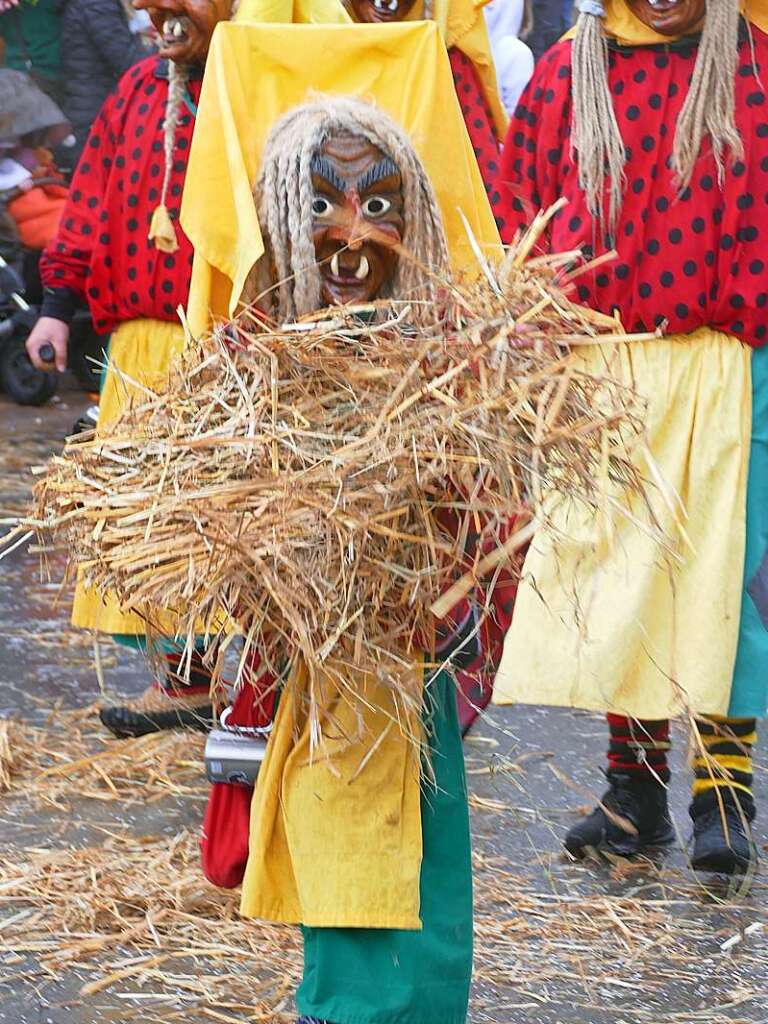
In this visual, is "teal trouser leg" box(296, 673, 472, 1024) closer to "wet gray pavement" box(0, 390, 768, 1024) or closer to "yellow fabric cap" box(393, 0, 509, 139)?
"wet gray pavement" box(0, 390, 768, 1024)

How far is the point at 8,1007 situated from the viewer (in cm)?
359

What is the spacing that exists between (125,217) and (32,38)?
20.4 feet

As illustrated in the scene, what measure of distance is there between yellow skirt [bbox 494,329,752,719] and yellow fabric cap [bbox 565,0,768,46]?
0.67 metres

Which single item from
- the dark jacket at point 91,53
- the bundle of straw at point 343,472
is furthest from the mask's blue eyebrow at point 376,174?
the dark jacket at point 91,53

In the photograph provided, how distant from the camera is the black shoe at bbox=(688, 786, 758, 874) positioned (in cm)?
420

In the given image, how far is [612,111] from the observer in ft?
14.0

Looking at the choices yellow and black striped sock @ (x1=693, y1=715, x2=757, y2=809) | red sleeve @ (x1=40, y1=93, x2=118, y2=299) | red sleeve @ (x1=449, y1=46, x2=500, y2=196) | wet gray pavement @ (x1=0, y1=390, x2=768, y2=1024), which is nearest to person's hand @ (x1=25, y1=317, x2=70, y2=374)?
red sleeve @ (x1=40, y1=93, x2=118, y2=299)

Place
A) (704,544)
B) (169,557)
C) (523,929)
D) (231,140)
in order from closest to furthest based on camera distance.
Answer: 1. (169,557)
2. (231,140)
3. (523,929)
4. (704,544)

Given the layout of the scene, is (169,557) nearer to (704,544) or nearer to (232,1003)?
(232,1003)

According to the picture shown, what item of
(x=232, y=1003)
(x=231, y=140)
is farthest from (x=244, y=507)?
(x=232, y=1003)

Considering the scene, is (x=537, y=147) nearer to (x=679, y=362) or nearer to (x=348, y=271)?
(x=679, y=362)

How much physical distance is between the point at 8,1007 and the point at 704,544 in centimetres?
176

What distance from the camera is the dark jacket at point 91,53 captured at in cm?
1030

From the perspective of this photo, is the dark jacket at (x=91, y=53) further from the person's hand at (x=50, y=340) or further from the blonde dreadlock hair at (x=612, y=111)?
the blonde dreadlock hair at (x=612, y=111)
